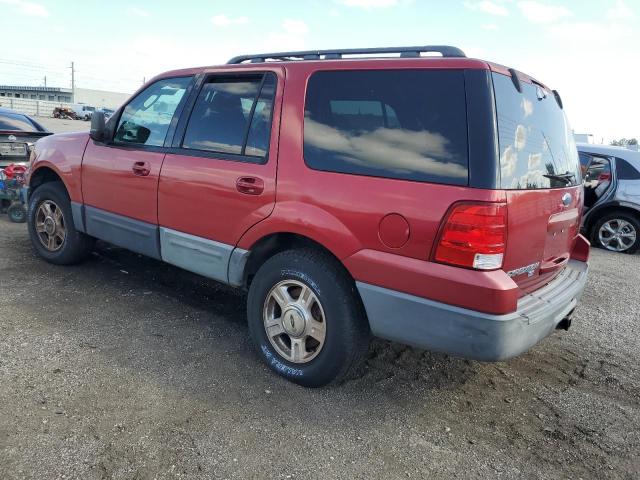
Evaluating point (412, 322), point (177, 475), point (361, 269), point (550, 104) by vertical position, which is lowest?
point (177, 475)

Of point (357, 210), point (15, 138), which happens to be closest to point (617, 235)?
point (357, 210)

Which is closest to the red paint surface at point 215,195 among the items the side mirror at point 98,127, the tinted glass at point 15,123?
the side mirror at point 98,127

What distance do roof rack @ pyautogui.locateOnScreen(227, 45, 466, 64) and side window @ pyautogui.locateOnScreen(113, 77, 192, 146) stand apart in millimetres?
527

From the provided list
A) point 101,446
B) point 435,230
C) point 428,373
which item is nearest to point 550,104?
point 435,230

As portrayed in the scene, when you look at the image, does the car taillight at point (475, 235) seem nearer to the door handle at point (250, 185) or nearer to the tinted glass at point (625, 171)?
the door handle at point (250, 185)

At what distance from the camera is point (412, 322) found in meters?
2.58

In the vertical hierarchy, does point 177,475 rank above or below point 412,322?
below

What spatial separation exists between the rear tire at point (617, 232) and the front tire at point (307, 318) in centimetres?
662

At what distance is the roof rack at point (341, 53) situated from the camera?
2.81 meters

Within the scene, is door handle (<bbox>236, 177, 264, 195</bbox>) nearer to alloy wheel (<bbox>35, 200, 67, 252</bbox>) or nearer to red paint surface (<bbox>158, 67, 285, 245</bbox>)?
red paint surface (<bbox>158, 67, 285, 245</bbox>)

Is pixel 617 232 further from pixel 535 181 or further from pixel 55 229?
pixel 55 229

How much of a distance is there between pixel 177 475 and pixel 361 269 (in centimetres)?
135

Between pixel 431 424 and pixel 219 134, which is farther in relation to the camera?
pixel 219 134

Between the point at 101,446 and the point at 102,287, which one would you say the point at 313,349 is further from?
the point at 102,287
